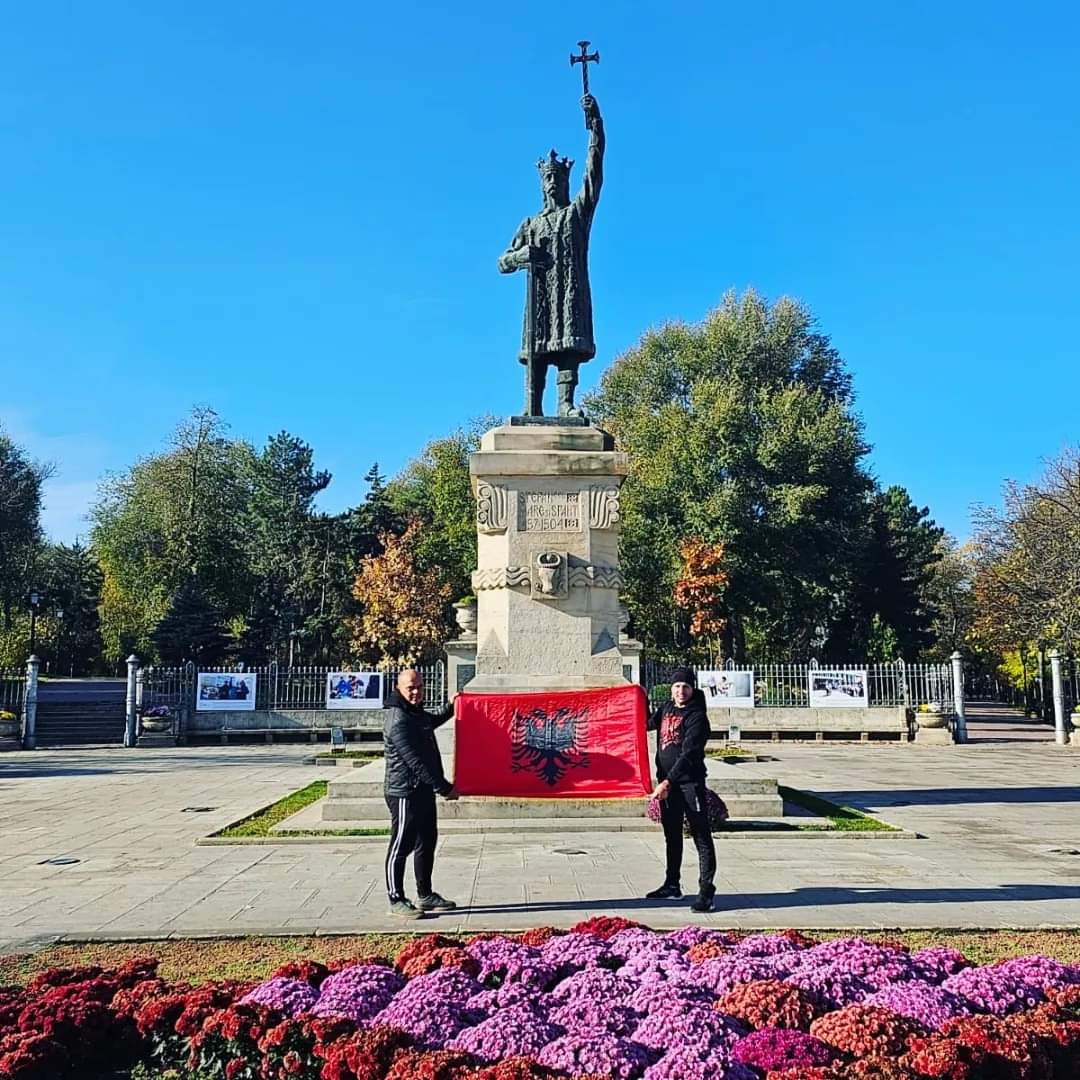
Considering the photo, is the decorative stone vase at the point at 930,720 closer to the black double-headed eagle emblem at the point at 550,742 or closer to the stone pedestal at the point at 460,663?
the stone pedestal at the point at 460,663

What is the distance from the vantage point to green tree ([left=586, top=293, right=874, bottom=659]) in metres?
41.6

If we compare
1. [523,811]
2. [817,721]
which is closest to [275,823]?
[523,811]

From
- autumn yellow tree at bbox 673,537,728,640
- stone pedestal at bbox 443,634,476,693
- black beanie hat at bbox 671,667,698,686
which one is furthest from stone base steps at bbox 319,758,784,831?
autumn yellow tree at bbox 673,537,728,640

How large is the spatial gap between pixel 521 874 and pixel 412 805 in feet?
5.66

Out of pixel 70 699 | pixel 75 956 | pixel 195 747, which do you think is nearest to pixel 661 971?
pixel 75 956

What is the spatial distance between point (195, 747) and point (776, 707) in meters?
17.1

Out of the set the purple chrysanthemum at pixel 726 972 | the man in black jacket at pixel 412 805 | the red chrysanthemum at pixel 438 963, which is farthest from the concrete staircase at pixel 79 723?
the purple chrysanthemum at pixel 726 972

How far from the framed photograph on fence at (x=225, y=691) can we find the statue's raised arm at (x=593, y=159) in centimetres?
2095

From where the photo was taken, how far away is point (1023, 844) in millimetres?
10945

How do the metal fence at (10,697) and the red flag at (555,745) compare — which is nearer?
the red flag at (555,745)

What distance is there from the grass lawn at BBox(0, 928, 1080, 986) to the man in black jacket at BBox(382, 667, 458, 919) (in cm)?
68

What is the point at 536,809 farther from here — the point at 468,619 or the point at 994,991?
the point at 994,991

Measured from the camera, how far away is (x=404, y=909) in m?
7.33

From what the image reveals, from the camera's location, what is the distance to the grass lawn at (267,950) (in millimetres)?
5980
